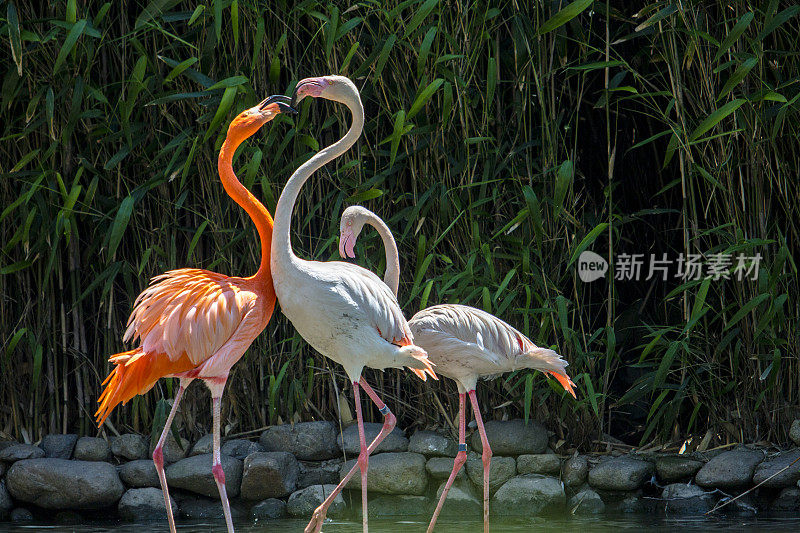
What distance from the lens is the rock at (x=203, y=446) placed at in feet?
17.0

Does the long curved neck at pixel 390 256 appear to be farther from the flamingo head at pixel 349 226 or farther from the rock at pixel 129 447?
the rock at pixel 129 447

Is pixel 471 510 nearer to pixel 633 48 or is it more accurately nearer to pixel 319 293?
pixel 319 293

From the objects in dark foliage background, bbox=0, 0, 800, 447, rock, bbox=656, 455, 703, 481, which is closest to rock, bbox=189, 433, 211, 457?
dark foliage background, bbox=0, 0, 800, 447

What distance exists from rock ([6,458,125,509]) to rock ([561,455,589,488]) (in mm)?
2308

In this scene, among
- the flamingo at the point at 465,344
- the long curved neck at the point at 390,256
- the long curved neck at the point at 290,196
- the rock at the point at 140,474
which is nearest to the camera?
the long curved neck at the point at 290,196

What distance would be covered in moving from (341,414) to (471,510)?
0.91 metres

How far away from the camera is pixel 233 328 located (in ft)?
12.9

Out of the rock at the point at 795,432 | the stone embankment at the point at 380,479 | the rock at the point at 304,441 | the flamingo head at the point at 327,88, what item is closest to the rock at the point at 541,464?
the stone embankment at the point at 380,479

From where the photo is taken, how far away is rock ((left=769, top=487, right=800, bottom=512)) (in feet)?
15.5

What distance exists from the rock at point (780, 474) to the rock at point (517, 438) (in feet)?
3.49

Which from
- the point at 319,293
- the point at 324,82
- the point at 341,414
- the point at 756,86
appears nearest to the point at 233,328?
the point at 319,293

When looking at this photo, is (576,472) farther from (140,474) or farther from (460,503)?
(140,474)

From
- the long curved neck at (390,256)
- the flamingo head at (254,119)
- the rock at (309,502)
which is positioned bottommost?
the rock at (309,502)

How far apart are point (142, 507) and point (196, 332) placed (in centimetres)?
159
